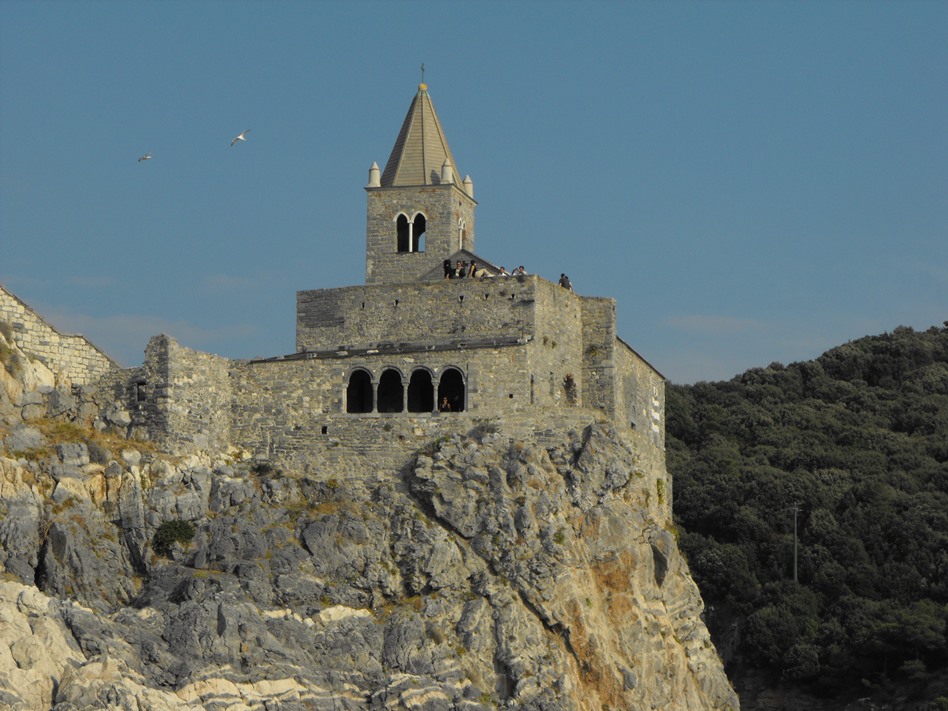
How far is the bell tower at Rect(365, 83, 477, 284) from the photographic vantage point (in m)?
67.9

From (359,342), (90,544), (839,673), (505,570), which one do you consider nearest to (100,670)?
(90,544)

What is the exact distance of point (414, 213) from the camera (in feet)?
225

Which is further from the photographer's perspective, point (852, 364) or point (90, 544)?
point (852, 364)

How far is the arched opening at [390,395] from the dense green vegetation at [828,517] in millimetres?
23551

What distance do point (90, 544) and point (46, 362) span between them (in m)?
7.83

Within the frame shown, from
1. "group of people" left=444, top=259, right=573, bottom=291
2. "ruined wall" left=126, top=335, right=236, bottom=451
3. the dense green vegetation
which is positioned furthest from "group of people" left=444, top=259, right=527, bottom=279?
the dense green vegetation

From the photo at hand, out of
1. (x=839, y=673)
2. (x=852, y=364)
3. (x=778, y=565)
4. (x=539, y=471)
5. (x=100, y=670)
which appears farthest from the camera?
(x=852, y=364)

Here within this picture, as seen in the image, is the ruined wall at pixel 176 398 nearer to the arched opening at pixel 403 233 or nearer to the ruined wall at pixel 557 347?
the arched opening at pixel 403 233

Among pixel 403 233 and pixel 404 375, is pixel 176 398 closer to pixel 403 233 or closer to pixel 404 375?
pixel 404 375

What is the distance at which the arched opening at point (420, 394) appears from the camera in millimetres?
63156

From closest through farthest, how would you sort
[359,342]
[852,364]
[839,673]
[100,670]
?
[100,670] → [359,342] → [839,673] → [852,364]

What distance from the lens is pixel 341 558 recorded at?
189ft

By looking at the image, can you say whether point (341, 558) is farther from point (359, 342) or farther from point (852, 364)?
point (852, 364)

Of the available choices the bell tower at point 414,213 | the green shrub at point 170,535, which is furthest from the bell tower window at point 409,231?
the green shrub at point 170,535
